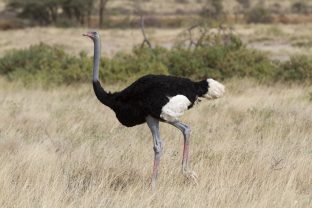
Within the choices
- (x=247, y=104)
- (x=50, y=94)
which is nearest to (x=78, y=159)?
(x=247, y=104)

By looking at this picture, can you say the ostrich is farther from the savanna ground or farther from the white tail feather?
the savanna ground

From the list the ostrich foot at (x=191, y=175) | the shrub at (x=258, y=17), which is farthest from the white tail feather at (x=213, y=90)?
the shrub at (x=258, y=17)

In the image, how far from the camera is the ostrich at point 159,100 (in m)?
4.98

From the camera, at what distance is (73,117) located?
27.5 feet

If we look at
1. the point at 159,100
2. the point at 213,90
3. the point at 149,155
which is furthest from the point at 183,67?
the point at 159,100

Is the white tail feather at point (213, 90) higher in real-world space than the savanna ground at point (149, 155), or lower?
higher

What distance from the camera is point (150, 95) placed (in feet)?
16.5

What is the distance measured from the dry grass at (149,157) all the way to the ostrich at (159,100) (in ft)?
1.28

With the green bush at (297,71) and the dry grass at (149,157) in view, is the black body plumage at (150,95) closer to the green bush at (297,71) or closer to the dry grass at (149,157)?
the dry grass at (149,157)

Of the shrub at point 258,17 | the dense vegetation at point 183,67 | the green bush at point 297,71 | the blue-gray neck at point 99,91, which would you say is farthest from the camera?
the shrub at point 258,17

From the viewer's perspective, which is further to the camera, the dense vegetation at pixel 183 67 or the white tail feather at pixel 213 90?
the dense vegetation at pixel 183 67

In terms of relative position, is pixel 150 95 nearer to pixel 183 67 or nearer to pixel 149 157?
pixel 149 157

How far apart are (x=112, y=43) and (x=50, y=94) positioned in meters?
17.4

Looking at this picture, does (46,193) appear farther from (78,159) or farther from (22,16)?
(22,16)
